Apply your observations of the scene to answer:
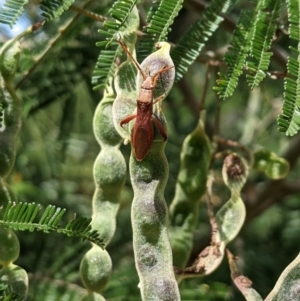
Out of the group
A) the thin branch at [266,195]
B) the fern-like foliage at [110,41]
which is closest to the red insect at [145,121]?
the fern-like foliage at [110,41]

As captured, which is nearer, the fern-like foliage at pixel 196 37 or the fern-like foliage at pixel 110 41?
the fern-like foliage at pixel 110 41

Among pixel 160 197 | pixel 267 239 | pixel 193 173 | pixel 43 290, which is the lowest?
pixel 267 239

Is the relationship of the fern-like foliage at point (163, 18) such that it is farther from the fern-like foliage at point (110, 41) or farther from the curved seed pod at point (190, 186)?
the curved seed pod at point (190, 186)

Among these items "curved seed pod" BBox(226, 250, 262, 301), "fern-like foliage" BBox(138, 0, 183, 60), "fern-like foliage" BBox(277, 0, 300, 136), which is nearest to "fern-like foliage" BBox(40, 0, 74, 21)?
"fern-like foliage" BBox(138, 0, 183, 60)

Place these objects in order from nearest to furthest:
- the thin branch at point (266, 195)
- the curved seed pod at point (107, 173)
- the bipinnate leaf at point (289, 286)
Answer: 1. the bipinnate leaf at point (289, 286)
2. the curved seed pod at point (107, 173)
3. the thin branch at point (266, 195)

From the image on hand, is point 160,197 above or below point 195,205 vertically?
above

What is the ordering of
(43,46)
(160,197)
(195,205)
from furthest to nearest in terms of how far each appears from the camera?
(43,46)
(195,205)
(160,197)

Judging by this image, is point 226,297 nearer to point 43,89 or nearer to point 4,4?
point 43,89

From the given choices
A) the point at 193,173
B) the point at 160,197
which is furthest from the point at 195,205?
the point at 160,197
